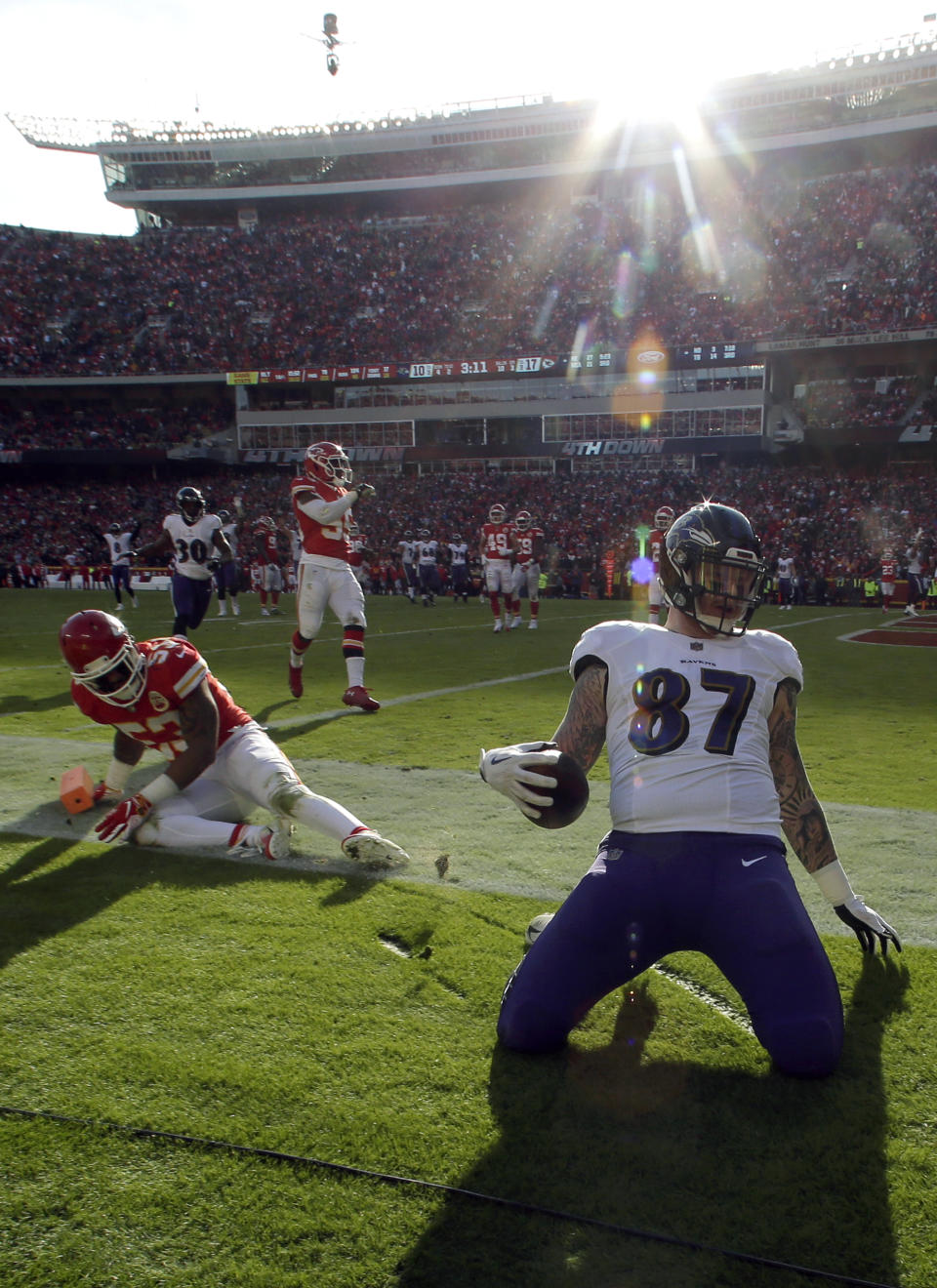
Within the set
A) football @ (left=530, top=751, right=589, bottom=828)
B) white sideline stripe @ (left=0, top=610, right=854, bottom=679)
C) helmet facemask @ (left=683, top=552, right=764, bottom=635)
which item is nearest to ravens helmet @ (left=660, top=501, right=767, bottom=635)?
helmet facemask @ (left=683, top=552, right=764, bottom=635)

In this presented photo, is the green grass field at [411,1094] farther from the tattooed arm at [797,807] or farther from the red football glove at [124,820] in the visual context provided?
the tattooed arm at [797,807]

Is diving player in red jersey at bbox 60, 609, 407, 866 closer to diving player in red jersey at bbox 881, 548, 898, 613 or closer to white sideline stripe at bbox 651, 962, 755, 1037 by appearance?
white sideline stripe at bbox 651, 962, 755, 1037

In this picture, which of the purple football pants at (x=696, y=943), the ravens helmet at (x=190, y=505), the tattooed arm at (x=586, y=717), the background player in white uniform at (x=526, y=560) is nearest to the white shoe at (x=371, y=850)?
the tattooed arm at (x=586, y=717)

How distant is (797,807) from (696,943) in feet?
2.35

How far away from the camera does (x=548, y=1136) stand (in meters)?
2.22

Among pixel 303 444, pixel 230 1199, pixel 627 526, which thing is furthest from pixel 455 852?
pixel 303 444

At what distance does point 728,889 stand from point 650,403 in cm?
3666

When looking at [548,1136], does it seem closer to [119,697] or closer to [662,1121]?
[662,1121]

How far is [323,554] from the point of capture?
877cm

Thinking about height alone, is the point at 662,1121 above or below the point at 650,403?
below

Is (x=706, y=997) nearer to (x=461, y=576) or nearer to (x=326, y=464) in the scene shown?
(x=326, y=464)

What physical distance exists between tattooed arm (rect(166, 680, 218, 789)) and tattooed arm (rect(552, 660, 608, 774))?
6.06 feet

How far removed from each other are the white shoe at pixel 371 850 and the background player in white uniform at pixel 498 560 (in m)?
11.7

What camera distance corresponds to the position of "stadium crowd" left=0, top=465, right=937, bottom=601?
1143 inches
